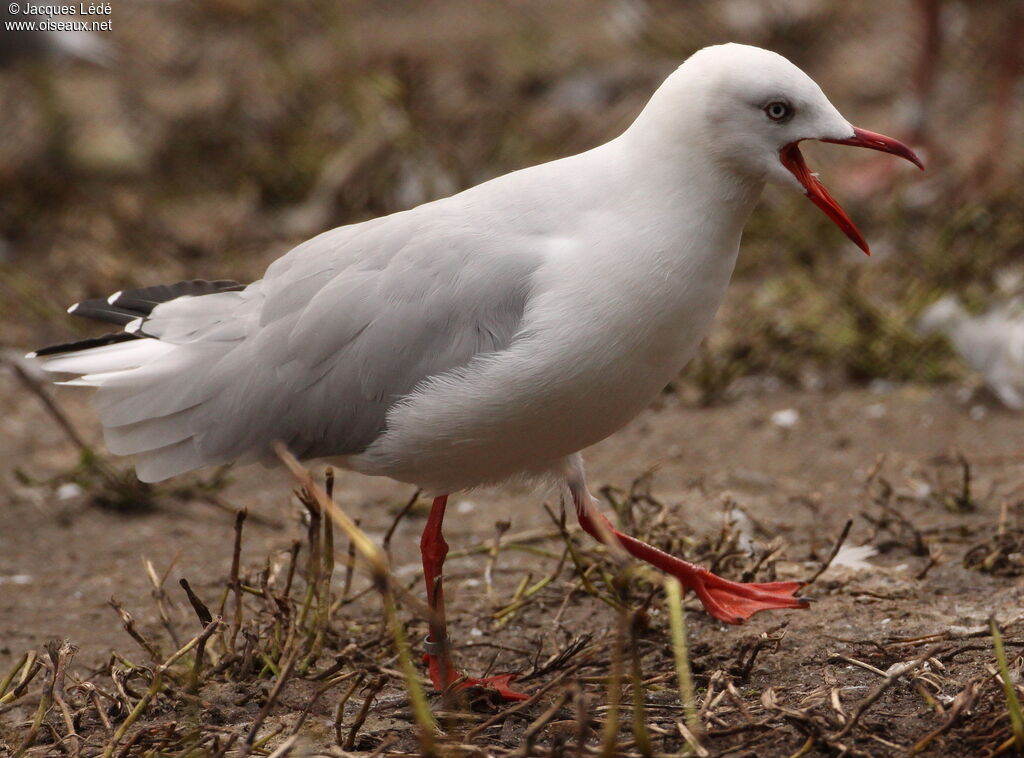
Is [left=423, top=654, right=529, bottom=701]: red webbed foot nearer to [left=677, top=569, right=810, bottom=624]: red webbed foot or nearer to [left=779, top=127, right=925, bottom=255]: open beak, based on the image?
[left=677, top=569, right=810, bottom=624]: red webbed foot

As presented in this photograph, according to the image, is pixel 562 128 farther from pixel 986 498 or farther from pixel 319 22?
pixel 986 498

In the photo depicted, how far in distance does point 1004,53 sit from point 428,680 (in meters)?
5.05

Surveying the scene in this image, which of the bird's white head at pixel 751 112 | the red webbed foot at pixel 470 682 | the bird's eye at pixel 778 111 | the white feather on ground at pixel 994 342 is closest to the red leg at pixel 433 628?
the red webbed foot at pixel 470 682

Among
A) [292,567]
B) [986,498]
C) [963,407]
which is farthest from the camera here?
[963,407]

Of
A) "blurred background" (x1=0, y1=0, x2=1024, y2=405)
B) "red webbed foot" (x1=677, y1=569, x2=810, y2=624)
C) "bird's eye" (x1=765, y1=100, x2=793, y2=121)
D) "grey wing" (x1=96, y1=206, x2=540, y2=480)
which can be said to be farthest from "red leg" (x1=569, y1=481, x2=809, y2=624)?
"blurred background" (x1=0, y1=0, x2=1024, y2=405)

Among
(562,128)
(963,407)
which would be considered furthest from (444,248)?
(562,128)

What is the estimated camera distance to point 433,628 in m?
2.94

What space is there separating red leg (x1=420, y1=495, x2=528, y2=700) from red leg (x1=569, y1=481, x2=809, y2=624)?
35 cm

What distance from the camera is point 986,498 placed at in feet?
13.9

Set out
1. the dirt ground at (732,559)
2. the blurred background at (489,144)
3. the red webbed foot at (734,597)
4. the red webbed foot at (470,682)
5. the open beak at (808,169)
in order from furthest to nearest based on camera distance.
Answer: the blurred background at (489,144) < the red webbed foot at (734,597) < the red webbed foot at (470,682) < the open beak at (808,169) < the dirt ground at (732,559)

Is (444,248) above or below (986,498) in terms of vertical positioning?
above

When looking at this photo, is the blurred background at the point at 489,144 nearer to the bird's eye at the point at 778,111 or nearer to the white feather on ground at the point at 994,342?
the white feather on ground at the point at 994,342

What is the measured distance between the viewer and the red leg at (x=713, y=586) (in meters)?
3.39

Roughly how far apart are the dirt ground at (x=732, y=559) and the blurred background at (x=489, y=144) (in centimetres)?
43
